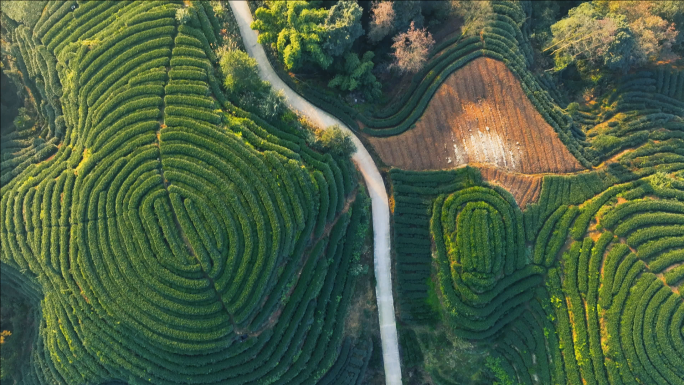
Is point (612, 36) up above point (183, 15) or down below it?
above

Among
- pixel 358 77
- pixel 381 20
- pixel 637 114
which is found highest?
pixel 381 20

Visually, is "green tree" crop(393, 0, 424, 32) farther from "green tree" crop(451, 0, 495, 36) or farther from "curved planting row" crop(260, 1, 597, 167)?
"green tree" crop(451, 0, 495, 36)

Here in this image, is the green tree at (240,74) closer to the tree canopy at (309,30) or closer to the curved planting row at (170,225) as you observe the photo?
the curved planting row at (170,225)

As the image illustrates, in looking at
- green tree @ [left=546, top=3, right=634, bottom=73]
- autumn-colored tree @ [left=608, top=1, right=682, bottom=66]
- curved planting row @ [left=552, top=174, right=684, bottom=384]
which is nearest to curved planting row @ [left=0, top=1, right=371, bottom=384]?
curved planting row @ [left=552, top=174, right=684, bottom=384]

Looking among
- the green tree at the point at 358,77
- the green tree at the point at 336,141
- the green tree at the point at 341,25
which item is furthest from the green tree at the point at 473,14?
the green tree at the point at 336,141

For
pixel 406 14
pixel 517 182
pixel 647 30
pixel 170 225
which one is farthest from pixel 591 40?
pixel 170 225

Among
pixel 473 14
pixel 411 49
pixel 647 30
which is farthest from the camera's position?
pixel 473 14

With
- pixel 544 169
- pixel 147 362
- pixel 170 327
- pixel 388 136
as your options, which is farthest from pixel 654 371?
pixel 147 362

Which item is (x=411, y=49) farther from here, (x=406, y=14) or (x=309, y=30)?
(x=309, y=30)
